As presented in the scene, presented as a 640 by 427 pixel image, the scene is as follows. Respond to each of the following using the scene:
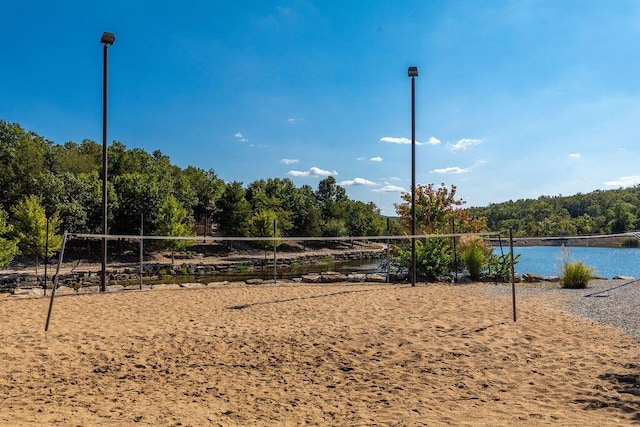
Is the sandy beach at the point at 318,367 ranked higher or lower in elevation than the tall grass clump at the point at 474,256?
lower

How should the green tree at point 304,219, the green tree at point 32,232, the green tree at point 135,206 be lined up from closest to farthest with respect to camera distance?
1. the green tree at point 32,232
2. the green tree at point 135,206
3. the green tree at point 304,219

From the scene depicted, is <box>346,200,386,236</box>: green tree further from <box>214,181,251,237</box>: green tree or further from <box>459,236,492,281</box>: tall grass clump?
<box>459,236,492,281</box>: tall grass clump

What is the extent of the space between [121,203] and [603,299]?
1301 inches

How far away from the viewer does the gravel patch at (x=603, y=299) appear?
8.02 metres

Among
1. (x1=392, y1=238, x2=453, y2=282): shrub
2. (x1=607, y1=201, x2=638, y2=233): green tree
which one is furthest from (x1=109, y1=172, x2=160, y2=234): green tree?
(x1=607, y1=201, x2=638, y2=233): green tree

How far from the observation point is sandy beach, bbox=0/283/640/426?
4273 mm

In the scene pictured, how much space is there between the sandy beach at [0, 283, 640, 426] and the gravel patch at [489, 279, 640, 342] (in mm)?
429

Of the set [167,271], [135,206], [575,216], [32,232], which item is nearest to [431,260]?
[167,271]

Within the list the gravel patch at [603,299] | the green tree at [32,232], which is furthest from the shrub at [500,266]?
the green tree at [32,232]

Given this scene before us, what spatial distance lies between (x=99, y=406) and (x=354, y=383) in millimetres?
2722

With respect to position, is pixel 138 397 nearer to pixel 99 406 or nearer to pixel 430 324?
pixel 99 406

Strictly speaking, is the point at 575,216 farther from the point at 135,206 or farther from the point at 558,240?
the point at 135,206

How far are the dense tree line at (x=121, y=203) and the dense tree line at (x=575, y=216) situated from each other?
62.5 feet

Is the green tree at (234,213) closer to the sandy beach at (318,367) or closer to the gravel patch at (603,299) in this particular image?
the gravel patch at (603,299)
